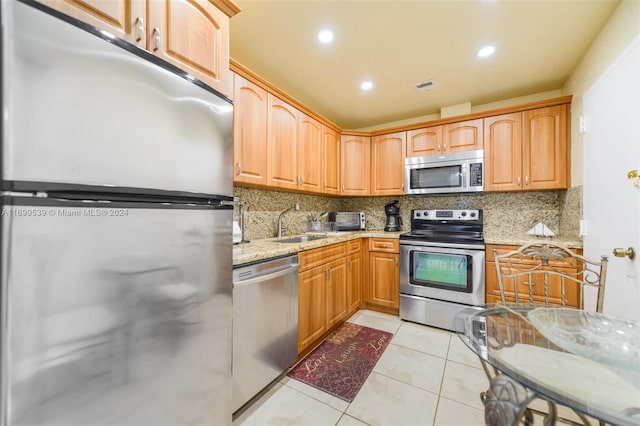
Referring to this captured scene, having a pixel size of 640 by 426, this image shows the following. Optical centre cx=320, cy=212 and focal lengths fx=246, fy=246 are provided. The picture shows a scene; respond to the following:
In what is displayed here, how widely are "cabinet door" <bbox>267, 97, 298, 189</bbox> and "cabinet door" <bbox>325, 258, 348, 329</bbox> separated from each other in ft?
2.93

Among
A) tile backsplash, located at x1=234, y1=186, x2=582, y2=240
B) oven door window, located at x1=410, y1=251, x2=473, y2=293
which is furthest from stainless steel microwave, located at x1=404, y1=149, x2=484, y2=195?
oven door window, located at x1=410, y1=251, x2=473, y2=293

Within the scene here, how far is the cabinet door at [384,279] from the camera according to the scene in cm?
282

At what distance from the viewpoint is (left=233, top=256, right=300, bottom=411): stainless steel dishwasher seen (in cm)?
139

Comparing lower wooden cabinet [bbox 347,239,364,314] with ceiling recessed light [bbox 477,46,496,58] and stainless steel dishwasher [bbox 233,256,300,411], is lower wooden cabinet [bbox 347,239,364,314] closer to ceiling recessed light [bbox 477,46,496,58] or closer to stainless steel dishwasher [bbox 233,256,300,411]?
stainless steel dishwasher [bbox 233,256,300,411]

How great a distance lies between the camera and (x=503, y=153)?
2654mm

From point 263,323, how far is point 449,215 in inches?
93.9

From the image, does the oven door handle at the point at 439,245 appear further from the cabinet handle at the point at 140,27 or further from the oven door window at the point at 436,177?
the cabinet handle at the point at 140,27

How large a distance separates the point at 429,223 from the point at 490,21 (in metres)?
1.94

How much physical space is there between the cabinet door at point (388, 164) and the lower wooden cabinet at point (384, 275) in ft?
2.44

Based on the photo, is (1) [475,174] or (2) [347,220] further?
(2) [347,220]

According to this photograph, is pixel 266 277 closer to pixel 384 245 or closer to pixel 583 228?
pixel 384 245

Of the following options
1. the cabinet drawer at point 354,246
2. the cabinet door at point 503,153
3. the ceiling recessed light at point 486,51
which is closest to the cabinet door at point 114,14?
the cabinet drawer at point 354,246

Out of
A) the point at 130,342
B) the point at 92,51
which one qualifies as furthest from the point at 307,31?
the point at 130,342

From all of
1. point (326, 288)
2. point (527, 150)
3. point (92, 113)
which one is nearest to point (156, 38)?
point (92, 113)
